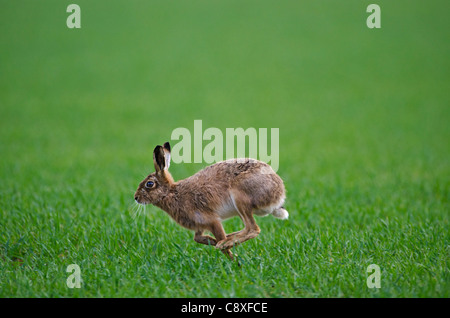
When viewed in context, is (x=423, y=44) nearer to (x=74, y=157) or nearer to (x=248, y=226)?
(x=74, y=157)

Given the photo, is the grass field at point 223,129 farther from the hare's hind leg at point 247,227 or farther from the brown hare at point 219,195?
the brown hare at point 219,195

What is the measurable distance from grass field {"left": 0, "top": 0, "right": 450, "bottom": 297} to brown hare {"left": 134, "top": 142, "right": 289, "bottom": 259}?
47 cm

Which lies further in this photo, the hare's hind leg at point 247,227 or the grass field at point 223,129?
the grass field at point 223,129

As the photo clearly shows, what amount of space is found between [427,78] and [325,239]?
2355 cm

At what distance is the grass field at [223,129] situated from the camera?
17.9ft

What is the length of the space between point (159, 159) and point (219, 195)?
700mm

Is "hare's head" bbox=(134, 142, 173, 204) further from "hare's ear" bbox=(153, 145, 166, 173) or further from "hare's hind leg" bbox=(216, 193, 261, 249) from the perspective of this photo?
"hare's hind leg" bbox=(216, 193, 261, 249)

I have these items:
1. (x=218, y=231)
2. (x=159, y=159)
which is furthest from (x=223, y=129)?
(x=218, y=231)

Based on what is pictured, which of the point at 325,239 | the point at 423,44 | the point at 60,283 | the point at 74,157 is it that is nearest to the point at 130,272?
the point at 60,283

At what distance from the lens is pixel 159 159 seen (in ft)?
17.3

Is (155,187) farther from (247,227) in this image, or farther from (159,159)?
(247,227)

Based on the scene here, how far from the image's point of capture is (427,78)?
89.6 ft

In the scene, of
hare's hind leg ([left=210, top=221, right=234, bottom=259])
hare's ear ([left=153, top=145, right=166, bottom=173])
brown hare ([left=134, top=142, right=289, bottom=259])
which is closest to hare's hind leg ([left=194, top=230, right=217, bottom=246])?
brown hare ([left=134, top=142, right=289, bottom=259])

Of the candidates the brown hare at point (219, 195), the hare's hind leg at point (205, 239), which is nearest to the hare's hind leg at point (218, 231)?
the brown hare at point (219, 195)
